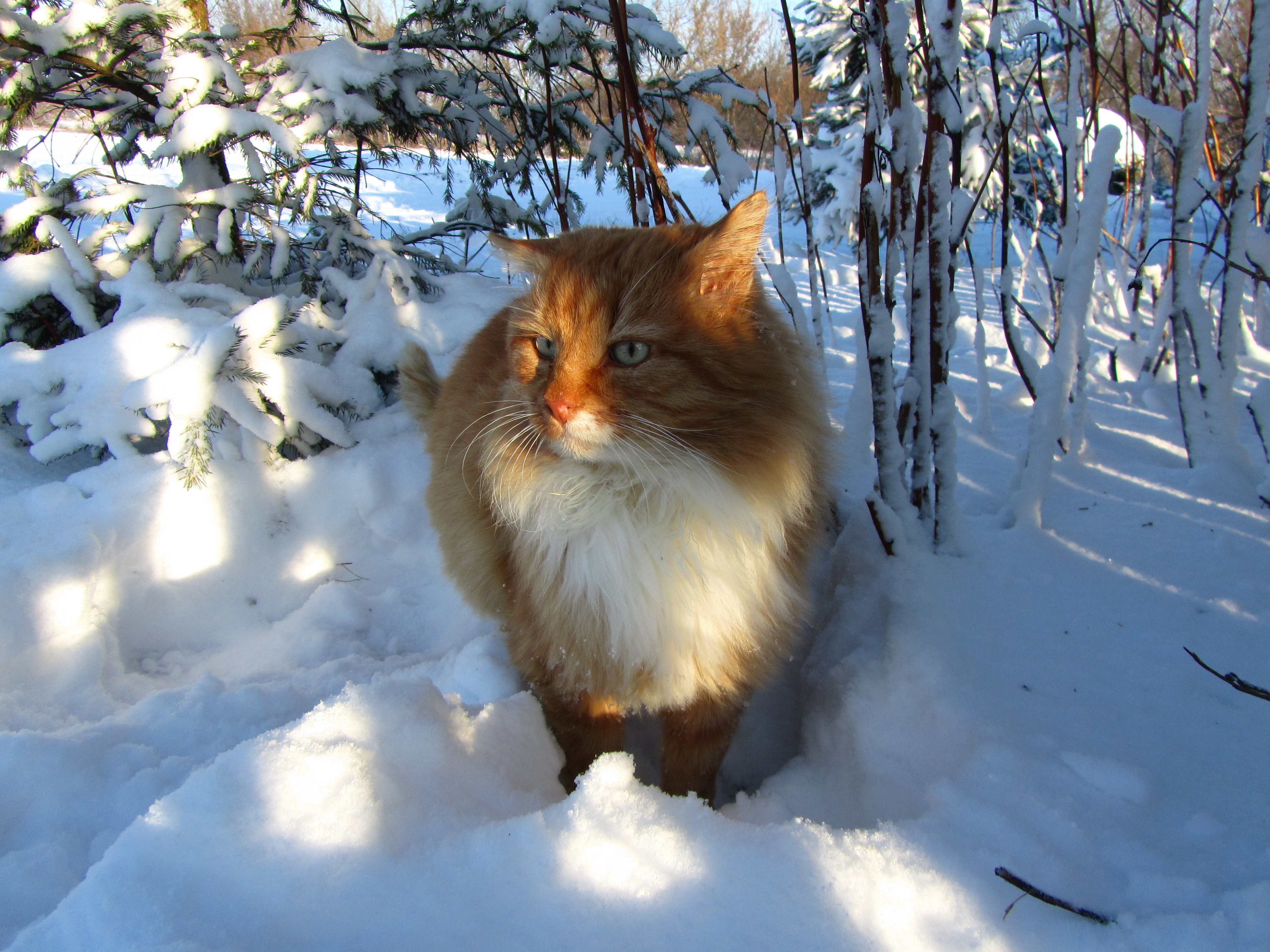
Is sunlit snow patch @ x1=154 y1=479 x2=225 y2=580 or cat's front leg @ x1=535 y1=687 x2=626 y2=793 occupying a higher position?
sunlit snow patch @ x1=154 y1=479 x2=225 y2=580

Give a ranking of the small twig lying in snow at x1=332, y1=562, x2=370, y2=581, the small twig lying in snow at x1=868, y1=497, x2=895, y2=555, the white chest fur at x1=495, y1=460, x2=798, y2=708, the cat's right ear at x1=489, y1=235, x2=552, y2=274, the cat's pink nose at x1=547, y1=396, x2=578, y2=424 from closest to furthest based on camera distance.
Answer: the cat's pink nose at x1=547, y1=396, x2=578, y2=424
the white chest fur at x1=495, y1=460, x2=798, y2=708
the cat's right ear at x1=489, y1=235, x2=552, y2=274
the small twig lying in snow at x1=868, y1=497, x2=895, y2=555
the small twig lying in snow at x1=332, y1=562, x2=370, y2=581

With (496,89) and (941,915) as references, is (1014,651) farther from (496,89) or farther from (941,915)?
(496,89)

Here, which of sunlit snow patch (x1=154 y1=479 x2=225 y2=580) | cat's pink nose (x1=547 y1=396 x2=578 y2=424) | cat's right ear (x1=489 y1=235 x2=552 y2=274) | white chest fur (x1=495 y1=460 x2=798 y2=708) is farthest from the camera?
sunlit snow patch (x1=154 y1=479 x2=225 y2=580)

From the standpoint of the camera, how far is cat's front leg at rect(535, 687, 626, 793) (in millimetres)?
1500

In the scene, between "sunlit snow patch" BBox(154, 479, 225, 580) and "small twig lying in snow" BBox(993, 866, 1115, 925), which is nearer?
"small twig lying in snow" BBox(993, 866, 1115, 925)

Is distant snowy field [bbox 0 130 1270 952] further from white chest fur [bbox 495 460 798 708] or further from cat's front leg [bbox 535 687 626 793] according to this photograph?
white chest fur [bbox 495 460 798 708]

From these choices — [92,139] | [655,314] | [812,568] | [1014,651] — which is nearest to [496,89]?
[92,139]

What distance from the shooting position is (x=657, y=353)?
1245mm

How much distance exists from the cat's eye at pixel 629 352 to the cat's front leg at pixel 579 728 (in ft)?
2.59

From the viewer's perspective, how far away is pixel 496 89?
314cm

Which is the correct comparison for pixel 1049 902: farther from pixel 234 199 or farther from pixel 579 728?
pixel 234 199

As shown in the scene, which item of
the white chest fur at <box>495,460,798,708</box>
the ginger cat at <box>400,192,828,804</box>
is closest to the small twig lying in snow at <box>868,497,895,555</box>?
the ginger cat at <box>400,192,828,804</box>

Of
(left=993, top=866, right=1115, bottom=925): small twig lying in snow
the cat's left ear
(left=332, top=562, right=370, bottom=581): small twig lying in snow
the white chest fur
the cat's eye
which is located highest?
the cat's left ear

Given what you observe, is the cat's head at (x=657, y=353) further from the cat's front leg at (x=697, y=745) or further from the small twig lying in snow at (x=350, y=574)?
the small twig lying in snow at (x=350, y=574)
